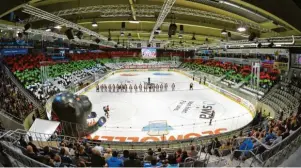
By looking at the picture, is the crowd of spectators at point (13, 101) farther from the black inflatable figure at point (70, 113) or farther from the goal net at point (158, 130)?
the goal net at point (158, 130)

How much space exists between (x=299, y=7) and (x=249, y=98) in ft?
34.9

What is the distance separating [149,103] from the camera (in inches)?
759

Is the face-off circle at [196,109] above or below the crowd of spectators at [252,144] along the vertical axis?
below

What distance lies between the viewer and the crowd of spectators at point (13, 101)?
507 inches

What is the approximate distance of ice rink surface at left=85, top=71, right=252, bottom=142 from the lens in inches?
481

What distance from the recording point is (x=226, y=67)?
33.0 m

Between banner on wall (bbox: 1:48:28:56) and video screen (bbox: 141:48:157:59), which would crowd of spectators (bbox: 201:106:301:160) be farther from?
video screen (bbox: 141:48:157:59)

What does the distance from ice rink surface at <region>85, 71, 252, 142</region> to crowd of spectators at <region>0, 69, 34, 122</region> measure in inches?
180

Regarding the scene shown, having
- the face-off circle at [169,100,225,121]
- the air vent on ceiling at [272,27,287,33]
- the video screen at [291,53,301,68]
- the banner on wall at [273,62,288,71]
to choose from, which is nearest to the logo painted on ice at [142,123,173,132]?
the face-off circle at [169,100,225,121]

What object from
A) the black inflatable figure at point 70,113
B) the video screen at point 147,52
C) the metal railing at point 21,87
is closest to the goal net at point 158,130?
the black inflatable figure at point 70,113

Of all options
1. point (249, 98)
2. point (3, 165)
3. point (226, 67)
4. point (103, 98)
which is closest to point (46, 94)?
point (103, 98)

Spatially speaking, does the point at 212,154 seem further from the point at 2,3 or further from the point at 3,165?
the point at 2,3

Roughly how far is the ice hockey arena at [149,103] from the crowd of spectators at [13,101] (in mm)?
76

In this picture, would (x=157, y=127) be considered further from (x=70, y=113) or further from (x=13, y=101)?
(x=13, y=101)
